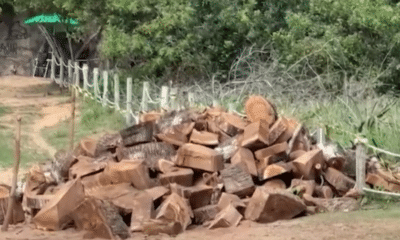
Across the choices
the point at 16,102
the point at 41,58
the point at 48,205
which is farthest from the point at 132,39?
the point at 41,58

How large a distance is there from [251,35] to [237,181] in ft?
30.0

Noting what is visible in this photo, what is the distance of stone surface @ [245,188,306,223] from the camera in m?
8.30

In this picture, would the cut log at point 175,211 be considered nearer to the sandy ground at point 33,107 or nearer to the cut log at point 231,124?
the cut log at point 231,124

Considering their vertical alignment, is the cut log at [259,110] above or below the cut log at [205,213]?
above

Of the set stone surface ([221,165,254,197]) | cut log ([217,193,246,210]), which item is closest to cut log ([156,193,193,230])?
cut log ([217,193,246,210])

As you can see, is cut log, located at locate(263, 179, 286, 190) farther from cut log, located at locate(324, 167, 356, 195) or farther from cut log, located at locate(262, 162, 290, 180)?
cut log, located at locate(324, 167, 356, 195)

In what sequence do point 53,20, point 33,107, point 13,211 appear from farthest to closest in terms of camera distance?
point 53,20 → point 33,107 → point 13,211

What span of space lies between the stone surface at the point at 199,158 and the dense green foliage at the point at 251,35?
6.63 m

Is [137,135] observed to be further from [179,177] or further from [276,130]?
[276,130]

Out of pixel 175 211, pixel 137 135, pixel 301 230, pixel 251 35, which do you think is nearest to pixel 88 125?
pixel 251 35

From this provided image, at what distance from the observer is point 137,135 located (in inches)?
388

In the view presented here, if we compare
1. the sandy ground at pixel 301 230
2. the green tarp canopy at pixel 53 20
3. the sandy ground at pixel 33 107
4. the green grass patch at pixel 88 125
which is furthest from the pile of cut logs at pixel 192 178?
the green tarp canopy at pixel 53 20

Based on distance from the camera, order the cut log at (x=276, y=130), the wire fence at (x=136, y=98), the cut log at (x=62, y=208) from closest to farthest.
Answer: the cut log at (x=62, y=208)
the cut log at (x=276, y=130)
the wire fence at (x=136, y=98)

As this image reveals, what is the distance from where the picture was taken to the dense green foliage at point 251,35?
52.9 ft
